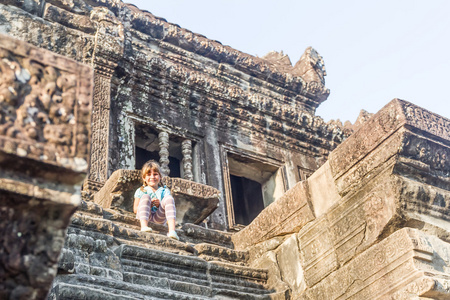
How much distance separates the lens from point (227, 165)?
9195 mm

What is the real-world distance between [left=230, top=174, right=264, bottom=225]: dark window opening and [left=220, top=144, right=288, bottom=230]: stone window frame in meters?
1.04

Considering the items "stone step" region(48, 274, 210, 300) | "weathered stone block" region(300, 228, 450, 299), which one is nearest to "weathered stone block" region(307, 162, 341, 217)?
"weathered stone block" region(300, 228, 450, 299)

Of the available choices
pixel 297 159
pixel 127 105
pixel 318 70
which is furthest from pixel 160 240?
pixel 318 70

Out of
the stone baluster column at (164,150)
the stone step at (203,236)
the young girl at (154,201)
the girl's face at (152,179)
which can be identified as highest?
the stone baluster column at (164,150)

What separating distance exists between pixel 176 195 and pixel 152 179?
0.39 metres

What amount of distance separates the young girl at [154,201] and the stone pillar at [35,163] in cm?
328

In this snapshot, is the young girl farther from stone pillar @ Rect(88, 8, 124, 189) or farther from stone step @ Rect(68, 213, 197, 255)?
stone pillar @ Rect(88, 8, 124, 189)

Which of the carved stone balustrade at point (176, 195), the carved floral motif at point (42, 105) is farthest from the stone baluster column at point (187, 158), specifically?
the carved floral motif at point (42, 105)

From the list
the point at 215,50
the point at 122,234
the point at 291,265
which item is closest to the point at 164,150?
the point at 215,50

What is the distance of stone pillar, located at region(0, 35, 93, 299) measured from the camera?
63.6 inches

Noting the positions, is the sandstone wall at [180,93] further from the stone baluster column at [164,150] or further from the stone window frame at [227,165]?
the stone baluster column at [164,150]

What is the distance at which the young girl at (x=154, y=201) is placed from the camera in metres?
5.14

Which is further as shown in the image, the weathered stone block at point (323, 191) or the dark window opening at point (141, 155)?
the dark window opening at point (141, 155)

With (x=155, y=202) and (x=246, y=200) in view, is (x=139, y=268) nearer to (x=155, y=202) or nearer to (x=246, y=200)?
(x=155, y=202)
